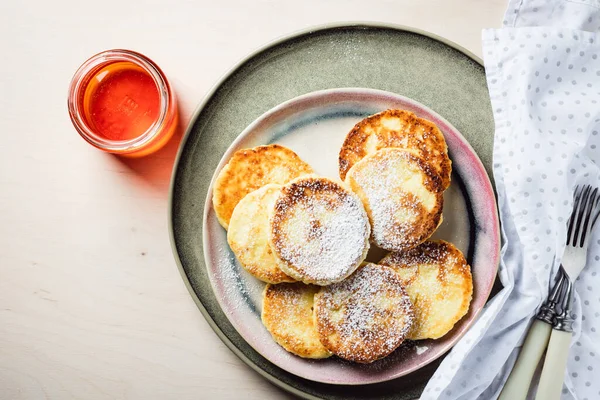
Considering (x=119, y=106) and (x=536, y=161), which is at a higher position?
(x=536, y=161)

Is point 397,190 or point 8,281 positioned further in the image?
point 8,281

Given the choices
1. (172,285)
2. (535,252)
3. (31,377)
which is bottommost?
(31,377)

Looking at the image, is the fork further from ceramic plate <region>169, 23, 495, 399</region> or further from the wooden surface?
the wooden surface

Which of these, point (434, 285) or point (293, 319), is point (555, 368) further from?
point (293, 319)

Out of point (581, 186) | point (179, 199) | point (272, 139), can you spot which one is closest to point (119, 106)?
point (179, 199)

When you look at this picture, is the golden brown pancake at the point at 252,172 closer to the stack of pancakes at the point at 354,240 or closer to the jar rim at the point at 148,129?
the stack of pancakes at the point at 354,240

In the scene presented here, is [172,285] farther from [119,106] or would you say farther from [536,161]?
[536,161]
